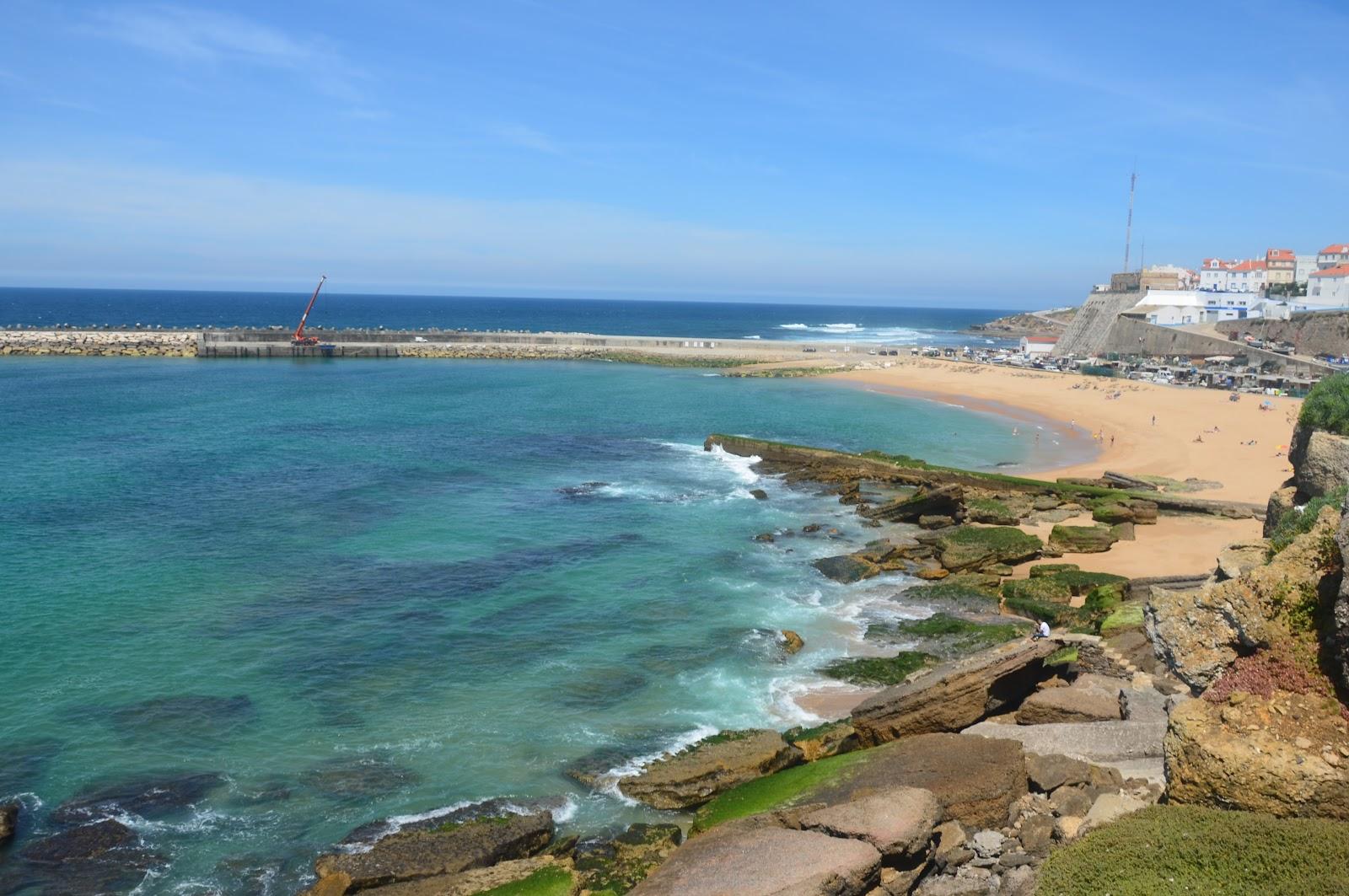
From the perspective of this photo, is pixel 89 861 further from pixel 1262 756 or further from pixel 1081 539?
pixel 1081 539

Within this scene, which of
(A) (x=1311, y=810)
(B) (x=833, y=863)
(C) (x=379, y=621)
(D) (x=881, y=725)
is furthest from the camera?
(C) (x=379, y=621)

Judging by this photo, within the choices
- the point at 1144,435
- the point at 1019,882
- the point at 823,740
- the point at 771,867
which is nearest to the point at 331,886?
the point at 771,867

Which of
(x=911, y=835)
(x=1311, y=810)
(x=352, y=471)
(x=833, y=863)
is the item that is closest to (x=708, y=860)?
(x=833, y=863)

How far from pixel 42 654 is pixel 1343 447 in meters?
33.1

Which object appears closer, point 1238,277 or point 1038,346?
point 1038,346

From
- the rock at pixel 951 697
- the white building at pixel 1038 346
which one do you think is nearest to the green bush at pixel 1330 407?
the rock at pixel 951 697

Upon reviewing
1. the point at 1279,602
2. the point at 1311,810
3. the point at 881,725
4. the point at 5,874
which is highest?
the point at 1279,602

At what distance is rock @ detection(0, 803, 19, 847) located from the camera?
616 inches

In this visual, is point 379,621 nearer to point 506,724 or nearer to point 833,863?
point 506,724

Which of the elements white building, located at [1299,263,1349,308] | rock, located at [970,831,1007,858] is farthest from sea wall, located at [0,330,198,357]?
white building, located at [1299,263,1349,308]

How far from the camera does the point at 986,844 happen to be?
13273mm

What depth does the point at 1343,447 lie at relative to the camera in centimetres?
2392

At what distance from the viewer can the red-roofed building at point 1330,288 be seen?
9519cm

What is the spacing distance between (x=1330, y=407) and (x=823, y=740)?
67.9 ft
